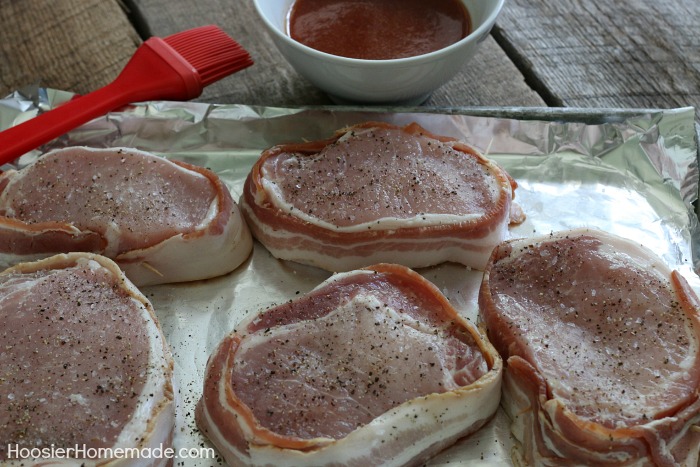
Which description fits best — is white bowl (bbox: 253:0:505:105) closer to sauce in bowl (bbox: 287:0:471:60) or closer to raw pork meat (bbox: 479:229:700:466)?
sauce in bowl (bbox: 287:0:471:60)

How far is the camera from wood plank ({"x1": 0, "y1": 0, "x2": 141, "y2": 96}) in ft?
12.6

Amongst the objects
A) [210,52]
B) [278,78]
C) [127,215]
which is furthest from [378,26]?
[127,215]

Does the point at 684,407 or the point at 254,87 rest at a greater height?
the point at 254,87

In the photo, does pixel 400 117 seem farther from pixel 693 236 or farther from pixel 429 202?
pixel 693 236

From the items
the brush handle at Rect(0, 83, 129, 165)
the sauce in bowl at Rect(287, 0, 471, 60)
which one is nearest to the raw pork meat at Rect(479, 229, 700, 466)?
the sauce in bowl at Rect(287, 0, 471, 60)

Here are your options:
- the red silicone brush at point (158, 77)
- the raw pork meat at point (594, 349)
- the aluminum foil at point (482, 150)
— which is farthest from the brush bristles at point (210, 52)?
the raw pork meat at point (594, 349)

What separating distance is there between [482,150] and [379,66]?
68cm

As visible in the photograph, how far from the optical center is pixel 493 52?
157 inches

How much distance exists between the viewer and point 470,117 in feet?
11.2

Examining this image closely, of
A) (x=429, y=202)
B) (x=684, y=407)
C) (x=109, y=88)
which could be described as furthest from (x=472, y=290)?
(x=109, y=88)

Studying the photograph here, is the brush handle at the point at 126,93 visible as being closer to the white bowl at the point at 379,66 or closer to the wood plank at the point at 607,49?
the white bowl at the point at 379,66

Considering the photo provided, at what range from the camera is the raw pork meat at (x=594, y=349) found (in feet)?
7.67

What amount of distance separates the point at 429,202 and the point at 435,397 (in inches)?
34.3

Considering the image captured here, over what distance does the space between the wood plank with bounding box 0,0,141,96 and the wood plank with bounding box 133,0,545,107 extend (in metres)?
0.22
